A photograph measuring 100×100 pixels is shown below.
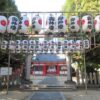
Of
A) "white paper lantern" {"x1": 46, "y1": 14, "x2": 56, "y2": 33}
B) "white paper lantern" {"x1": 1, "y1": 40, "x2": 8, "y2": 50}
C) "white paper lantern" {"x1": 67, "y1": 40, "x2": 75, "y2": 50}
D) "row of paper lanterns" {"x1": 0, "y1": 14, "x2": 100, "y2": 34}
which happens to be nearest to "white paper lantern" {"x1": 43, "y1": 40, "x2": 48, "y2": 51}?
"white paper lantern" {"x1": 67, "y1": 40, "x2": 75, "y2": 50}

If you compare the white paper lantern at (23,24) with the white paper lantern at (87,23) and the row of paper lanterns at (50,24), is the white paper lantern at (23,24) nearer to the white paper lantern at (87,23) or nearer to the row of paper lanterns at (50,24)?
the row of paper lanterns at (50,24)

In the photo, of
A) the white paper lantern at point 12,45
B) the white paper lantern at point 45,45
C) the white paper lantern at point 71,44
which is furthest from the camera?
the white paper lantern at point 45,45

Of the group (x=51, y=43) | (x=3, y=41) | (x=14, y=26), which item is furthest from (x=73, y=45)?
(x=14, y=26)

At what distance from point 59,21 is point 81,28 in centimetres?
114

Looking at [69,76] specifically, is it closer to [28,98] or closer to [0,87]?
[0,87]

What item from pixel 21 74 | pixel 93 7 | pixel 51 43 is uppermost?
pixel 93 7

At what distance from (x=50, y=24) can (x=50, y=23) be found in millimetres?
48

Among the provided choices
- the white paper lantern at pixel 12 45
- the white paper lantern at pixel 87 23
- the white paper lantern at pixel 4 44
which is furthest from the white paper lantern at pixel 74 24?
the white paper lantern at pixel 4 44

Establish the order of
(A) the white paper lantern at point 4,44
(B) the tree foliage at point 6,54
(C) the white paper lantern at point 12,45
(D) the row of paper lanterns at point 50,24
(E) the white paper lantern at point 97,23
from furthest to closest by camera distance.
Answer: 1. (C) the white paper lantern at point 12,45
2. (A) the white paper lantern at point 4,44
3. (B) the tree foliage at point 6,54
4. (D) the row of paper lanterns at point 50,24
5. (E) the white paper lantern at point 97,23

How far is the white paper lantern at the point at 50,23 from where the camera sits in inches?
632

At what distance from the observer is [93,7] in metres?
24.8

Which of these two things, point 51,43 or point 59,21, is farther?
point 51,43

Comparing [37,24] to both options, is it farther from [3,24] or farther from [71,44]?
[71,44]

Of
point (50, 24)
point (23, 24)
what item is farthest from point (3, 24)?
point (50, 24)
